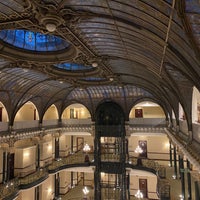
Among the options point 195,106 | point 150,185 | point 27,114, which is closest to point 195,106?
point 195,106

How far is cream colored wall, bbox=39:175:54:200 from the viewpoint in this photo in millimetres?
26375

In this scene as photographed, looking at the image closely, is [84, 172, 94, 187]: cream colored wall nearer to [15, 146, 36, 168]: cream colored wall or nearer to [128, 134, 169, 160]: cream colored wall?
[128, 134, 169, 160]: cream colored wall

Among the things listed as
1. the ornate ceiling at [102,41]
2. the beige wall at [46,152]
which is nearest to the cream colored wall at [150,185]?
the beige wall at [46,152]

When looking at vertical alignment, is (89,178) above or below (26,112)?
below

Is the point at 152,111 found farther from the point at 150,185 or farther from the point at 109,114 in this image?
the point at 150,185

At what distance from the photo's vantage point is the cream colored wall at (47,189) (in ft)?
86.5

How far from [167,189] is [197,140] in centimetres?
821

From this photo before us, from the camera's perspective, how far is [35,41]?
1449 centimetres

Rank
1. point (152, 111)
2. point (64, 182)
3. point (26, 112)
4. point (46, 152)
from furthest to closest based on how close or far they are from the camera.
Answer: point (64, 182) < point (152, 111) < point (46, 152) < point (26, 112)

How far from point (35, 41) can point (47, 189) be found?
20.9m

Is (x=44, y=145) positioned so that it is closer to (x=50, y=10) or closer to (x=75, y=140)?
(x=75, y=140)

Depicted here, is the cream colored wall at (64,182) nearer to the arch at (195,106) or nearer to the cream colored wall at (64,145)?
the cream colored wall at (64,145)

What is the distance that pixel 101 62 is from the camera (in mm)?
15156

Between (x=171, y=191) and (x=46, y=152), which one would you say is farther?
(x=46, y=152)
